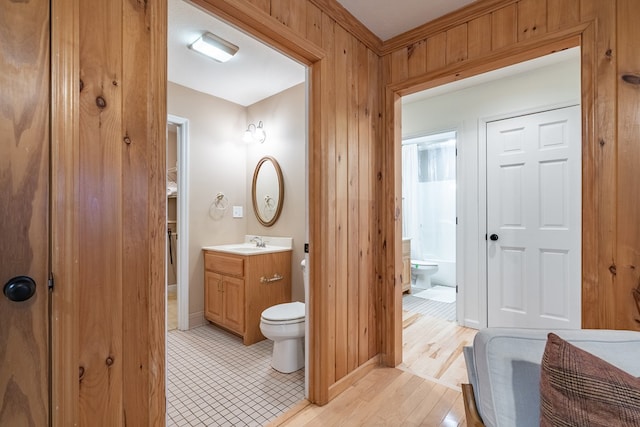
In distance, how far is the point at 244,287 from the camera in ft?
8.52

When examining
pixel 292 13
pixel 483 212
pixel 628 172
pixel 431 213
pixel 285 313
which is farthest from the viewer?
pixel 431 213

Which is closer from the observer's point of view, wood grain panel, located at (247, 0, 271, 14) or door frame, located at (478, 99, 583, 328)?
wood grain panel, located at (247, 0, 271, 14)

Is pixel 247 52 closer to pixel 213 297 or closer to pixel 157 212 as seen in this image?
pixel 157 212

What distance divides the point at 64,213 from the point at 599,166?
2.26 meters

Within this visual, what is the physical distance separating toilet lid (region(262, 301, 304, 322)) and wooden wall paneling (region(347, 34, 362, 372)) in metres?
0.41

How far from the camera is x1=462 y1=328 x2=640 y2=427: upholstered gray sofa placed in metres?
0.76

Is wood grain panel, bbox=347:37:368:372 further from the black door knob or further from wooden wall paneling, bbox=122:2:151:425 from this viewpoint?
the black door knob

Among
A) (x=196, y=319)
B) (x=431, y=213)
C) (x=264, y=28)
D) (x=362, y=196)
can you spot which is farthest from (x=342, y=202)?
(x=431, y=213)

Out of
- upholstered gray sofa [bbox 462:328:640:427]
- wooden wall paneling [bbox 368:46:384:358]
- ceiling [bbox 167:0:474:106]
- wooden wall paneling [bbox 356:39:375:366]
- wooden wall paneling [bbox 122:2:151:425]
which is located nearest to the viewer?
upholstered gray sofa [bbox 462:328:640:427]

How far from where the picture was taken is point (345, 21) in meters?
1.94

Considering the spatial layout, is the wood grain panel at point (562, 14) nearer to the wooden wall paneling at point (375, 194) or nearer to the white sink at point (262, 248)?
the wooden wall paneling at point (375, 194)

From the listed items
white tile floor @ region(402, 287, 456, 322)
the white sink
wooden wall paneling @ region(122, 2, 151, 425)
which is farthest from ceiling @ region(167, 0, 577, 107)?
white tile floor @ region(402, 287, 456, 322)

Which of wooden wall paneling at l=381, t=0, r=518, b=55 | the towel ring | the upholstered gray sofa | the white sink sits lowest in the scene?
the upholstered gray sofa

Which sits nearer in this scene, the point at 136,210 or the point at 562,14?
the point at 136,210
